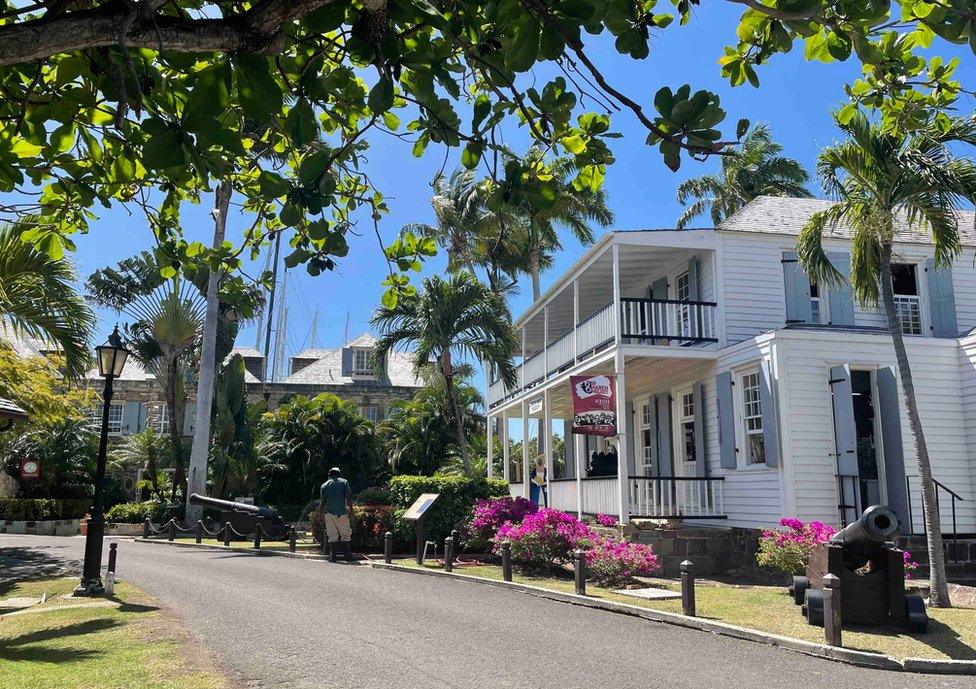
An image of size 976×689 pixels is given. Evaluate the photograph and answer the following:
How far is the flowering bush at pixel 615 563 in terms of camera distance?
12.1 metres

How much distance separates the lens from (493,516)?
1516 centimetres

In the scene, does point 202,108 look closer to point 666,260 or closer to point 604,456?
point 666,260

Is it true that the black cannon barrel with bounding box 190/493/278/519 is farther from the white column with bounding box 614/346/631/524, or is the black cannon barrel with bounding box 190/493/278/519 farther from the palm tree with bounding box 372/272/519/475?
the white column with bounding box 614/346/631/524

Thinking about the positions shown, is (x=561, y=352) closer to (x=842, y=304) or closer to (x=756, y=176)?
(x=842, y=304)

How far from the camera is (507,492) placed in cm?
1730

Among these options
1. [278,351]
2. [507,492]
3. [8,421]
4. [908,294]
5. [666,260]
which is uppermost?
[278,351]

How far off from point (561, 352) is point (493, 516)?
20.1 ft

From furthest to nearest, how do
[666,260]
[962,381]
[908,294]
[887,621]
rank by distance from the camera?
[666,260]
[908,294]
[962,381]
[887,621]

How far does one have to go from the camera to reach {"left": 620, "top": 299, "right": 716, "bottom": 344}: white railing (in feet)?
52.5

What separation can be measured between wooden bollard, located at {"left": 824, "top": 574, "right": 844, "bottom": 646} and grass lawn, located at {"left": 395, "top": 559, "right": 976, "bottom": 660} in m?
0.17

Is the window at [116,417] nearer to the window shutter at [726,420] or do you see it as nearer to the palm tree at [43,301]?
the palm tree at [43,301]

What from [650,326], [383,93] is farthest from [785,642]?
[650,326]

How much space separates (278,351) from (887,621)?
1909 inches

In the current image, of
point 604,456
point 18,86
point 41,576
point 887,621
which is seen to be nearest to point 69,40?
point 18,86
